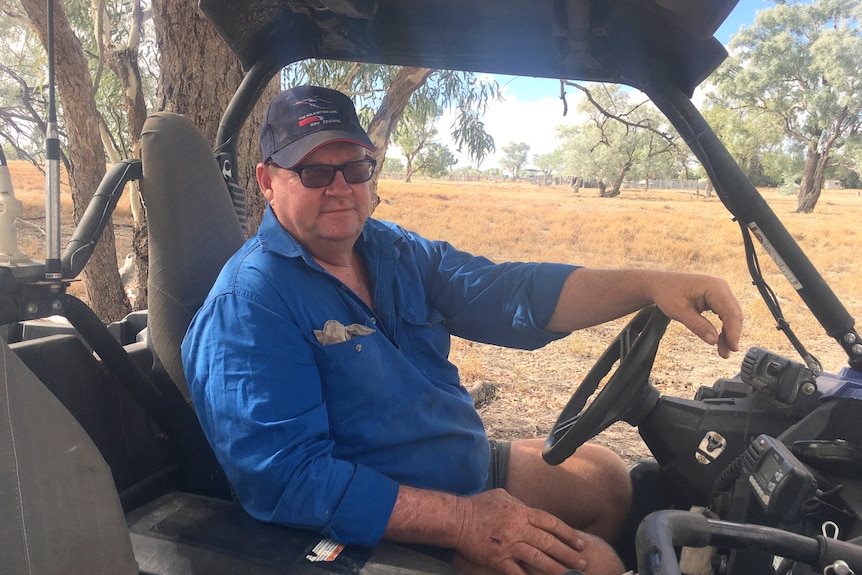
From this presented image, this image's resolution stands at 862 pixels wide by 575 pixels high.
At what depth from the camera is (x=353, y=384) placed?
157 cm

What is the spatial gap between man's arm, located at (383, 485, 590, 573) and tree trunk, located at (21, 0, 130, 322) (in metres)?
5.35

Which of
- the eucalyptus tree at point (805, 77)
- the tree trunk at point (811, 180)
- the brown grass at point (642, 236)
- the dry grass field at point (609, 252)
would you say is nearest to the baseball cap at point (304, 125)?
the dry grass field at point (609, 252)

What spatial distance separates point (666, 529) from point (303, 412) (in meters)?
0.79

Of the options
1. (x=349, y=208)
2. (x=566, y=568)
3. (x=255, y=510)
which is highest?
(x=349, y=208)

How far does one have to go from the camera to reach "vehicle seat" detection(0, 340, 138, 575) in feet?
3.11

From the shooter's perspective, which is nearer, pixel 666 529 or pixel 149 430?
pixel 666 529

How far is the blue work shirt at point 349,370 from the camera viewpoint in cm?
138

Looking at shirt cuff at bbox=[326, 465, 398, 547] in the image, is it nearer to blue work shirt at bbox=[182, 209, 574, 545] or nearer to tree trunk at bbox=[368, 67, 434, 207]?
blue work shirt at bbox=[182, 209, 574, 545]

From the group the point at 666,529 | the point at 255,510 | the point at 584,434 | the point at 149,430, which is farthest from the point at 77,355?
the point at 666,529

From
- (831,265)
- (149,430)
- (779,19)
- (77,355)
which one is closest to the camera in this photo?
(77,355)

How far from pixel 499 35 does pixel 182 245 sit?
1.03m

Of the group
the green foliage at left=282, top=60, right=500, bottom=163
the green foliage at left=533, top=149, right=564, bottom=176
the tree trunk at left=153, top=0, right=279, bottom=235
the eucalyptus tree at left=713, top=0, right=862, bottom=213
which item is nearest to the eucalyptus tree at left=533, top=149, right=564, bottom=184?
the green foliage at left=533, top=149, right=564, bottom=176

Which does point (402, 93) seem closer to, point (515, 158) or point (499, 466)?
point (499, 466)

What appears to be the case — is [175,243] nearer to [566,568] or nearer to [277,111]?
[277,111]
